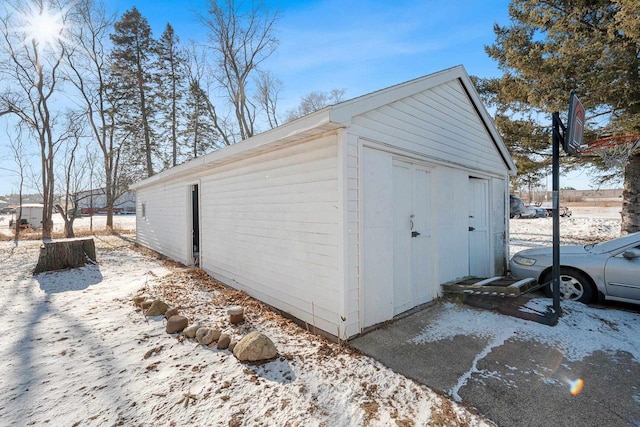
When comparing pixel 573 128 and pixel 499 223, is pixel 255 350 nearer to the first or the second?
pixel 573 128

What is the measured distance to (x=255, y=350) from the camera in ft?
8.89

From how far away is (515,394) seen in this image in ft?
7.48

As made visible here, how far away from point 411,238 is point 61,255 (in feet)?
25.1

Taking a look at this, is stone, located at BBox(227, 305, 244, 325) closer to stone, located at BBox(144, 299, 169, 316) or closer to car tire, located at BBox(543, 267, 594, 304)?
stone, located at BBox(144, 299, 169, 316)

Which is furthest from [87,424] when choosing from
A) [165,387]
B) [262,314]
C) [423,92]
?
[423,92]

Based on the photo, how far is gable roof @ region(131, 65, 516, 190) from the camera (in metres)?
2.96

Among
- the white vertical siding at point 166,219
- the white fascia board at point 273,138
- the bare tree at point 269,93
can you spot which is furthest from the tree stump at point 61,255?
the bare tree at point 269,93

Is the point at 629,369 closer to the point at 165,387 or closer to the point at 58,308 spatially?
the point at 165,387

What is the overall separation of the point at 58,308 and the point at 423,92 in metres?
6.08

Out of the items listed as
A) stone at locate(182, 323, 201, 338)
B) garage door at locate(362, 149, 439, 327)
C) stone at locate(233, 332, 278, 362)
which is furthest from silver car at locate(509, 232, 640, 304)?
stone at locate(182, 323, 201, 338)

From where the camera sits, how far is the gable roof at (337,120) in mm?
2963

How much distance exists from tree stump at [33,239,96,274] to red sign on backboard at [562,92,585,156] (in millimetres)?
9534

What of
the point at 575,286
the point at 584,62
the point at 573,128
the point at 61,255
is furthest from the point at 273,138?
the point at 584,62

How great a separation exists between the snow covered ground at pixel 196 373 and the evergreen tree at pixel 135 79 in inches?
553
